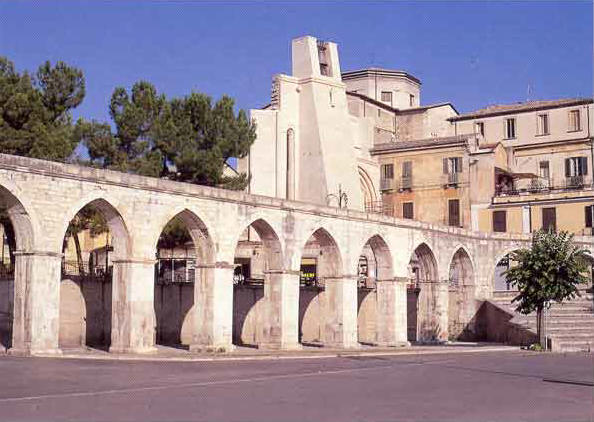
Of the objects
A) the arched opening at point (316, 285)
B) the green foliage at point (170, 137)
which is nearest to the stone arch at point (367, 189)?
the arched opening at point (316, 285)

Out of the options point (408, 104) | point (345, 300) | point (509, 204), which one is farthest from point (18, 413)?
point (408, 104)

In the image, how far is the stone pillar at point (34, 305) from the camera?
22.2 metres

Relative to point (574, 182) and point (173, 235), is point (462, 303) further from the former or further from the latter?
point (173, 235)

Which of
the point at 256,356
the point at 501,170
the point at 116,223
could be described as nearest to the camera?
the point at 116,223

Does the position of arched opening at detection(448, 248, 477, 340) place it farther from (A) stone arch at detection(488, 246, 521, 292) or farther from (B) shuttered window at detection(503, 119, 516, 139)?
(B) shuttered window at detection(503, 119, 516, 139)

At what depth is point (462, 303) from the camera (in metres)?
40.7

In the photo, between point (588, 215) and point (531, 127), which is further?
point (531, 127)

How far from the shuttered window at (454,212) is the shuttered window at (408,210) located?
8.28 ft

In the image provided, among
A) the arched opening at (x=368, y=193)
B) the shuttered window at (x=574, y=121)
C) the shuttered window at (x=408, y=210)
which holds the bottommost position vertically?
the shuttered window at (x=408, y=210)

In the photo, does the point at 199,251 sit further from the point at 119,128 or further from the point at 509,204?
the point at 509,204

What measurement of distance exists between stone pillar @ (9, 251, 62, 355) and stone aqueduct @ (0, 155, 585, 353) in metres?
0.03

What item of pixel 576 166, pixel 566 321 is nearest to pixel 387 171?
pixel 576 166

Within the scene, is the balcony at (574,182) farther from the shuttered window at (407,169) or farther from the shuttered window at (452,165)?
the shuttered window at (407,169)

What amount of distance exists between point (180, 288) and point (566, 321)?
15978 millimetres
